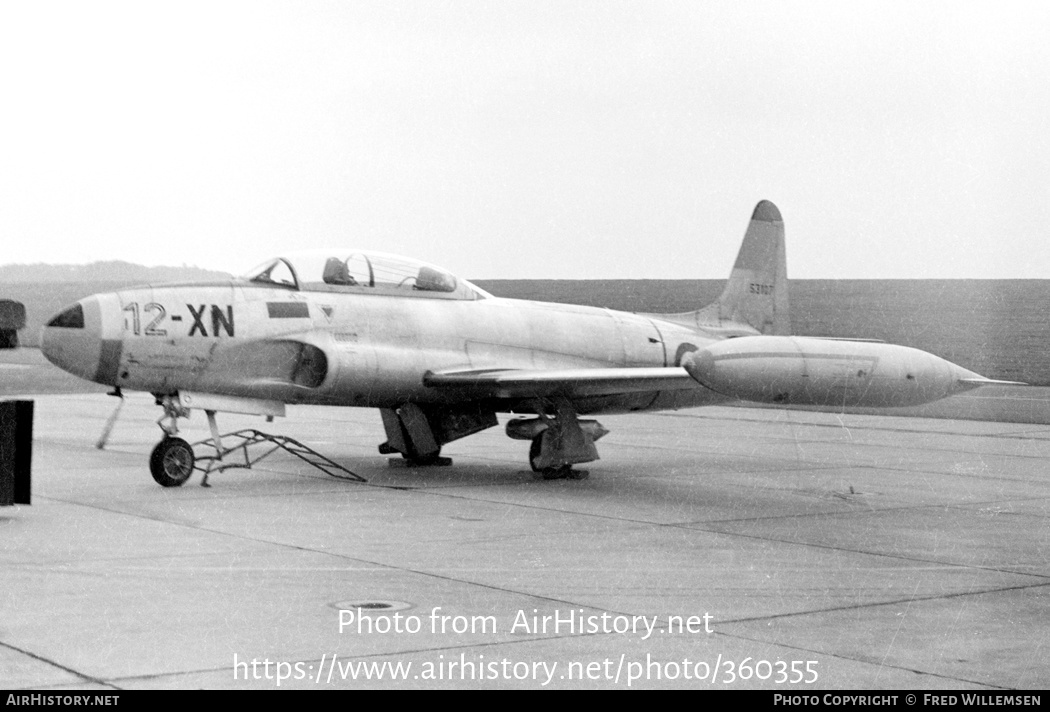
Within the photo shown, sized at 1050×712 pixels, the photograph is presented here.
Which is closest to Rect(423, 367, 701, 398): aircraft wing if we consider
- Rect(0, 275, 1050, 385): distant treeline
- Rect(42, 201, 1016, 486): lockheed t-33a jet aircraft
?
Rect(42, 201, 1016, 486): lockheed t-33a jet aircraft

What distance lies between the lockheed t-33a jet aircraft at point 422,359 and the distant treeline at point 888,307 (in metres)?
22.0

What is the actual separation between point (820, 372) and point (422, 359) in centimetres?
470

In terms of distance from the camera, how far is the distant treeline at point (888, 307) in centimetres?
4388

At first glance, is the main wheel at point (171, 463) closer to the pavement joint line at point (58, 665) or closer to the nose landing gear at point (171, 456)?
the nose landing gear at point (171, 456)

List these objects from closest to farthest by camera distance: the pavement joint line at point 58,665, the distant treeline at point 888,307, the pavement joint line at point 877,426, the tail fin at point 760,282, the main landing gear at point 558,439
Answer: the pavement joint line at point 58,665 → the main landing gear at point 558,439 → the tail fin at point 760,282 → the pavement joint line at point 877,426 → the distant treeline at point 888,307

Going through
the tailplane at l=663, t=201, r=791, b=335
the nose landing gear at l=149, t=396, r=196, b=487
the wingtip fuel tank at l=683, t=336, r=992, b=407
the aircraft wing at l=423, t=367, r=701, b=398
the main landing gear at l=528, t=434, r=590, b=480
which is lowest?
the main landing gear at l=528, t=434, r=590, b=480

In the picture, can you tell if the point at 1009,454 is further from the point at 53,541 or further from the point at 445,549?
the point at 53,541

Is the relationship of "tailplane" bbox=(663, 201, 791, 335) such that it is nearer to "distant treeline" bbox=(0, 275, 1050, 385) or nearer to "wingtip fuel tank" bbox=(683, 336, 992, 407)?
"wingtip fuel tank" bbox=(683, 336, 992, 407)

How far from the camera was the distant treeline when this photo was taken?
43.9 meters

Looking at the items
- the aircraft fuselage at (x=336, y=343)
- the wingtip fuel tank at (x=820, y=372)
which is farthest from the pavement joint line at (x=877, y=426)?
the wingtip fuel tank at (x=820, y=372)

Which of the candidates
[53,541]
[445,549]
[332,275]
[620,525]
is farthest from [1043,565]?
[332,275]

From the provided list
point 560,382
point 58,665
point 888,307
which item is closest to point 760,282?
point 560,382

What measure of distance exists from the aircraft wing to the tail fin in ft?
12.6

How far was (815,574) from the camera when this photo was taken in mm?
8375
